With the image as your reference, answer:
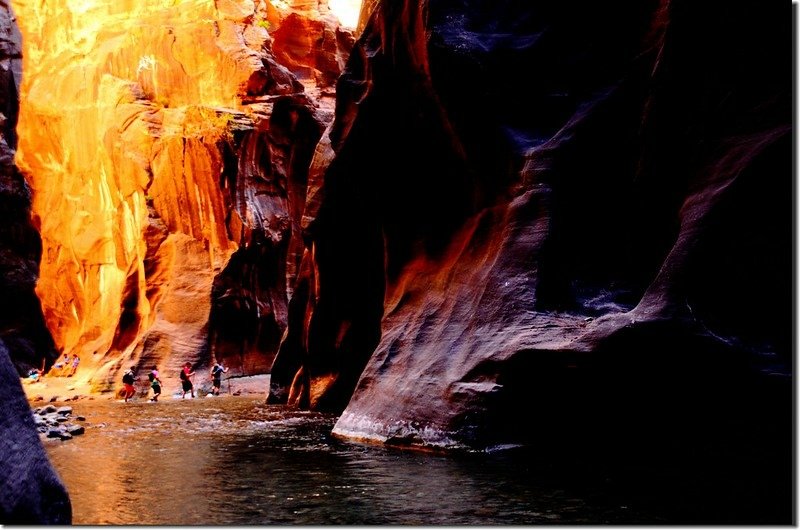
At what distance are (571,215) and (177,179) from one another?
27441mm

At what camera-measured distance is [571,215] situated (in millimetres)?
12484

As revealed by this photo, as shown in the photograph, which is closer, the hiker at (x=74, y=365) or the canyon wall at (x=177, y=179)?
the canyon wall at (x=177, y=179)

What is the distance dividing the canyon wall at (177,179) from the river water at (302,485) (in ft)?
67.6

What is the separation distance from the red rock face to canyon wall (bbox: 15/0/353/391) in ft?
62.3

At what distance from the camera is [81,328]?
42062mm

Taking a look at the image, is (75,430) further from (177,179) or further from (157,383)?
(177,179)

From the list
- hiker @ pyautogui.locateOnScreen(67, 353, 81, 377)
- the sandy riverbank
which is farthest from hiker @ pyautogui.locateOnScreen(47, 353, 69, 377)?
the sandy riverbank

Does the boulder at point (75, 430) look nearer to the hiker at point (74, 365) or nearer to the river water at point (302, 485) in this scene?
the river water at point (302, 485)

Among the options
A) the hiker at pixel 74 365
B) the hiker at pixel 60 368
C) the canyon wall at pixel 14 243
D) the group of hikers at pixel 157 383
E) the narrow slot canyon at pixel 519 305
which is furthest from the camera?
the canyon wall at pixel 14 243

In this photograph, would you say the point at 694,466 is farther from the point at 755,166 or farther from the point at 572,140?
the point at 572,140

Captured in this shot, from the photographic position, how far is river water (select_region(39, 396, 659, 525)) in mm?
6797

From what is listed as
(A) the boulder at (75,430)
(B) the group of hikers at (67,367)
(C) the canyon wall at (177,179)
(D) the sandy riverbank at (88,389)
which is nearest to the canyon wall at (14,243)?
(C) the canyon wall at (177,179)

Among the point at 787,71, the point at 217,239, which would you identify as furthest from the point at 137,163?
the point at 787,71

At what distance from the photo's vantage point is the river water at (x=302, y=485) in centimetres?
680
